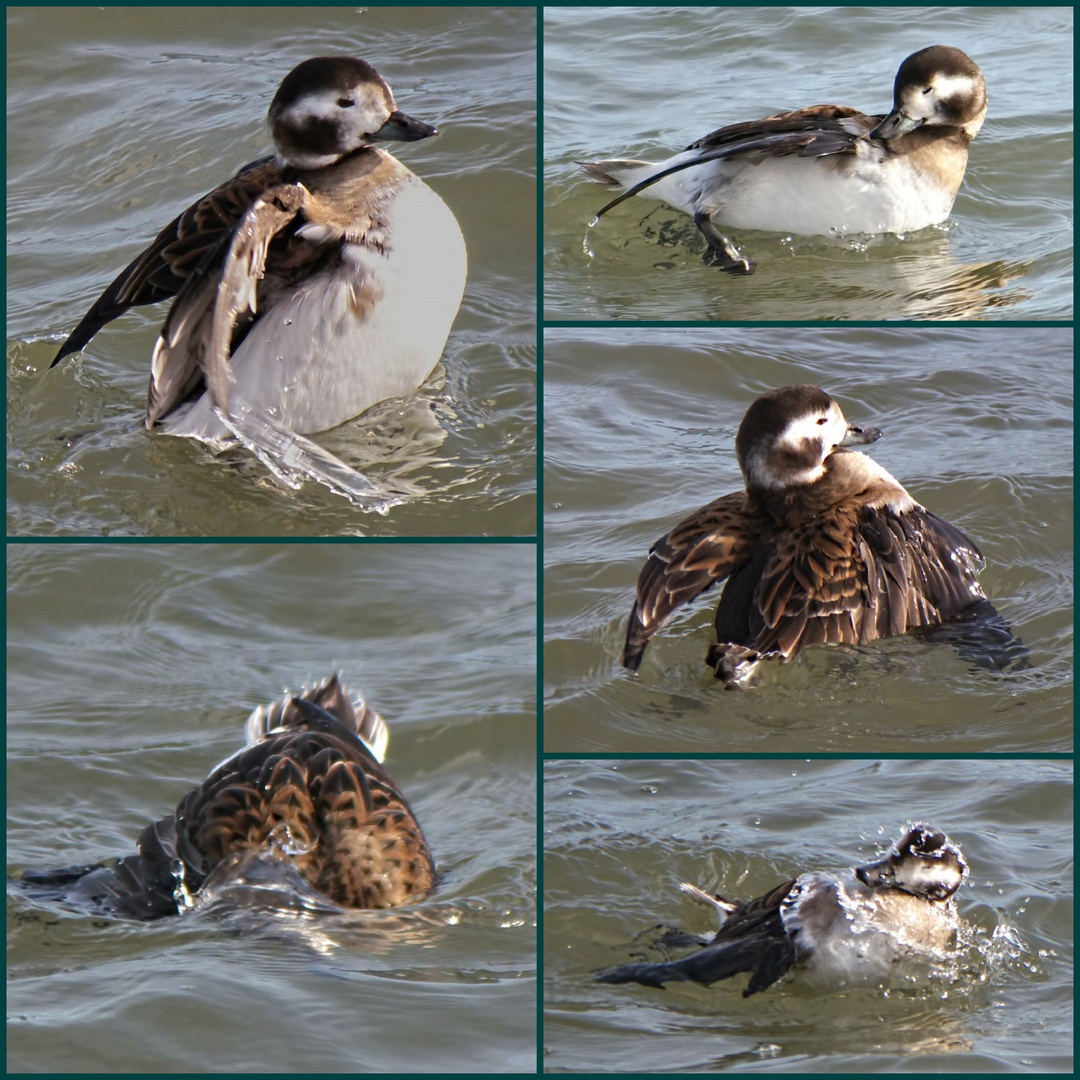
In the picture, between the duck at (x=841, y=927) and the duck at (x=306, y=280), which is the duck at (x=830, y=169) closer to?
the duck at (x=306, y=280)

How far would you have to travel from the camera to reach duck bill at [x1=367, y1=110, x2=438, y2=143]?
5.78 meters

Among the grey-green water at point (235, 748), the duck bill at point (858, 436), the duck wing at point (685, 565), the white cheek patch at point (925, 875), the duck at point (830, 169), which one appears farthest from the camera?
the duck at point (830, 169)

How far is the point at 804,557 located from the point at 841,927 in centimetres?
140

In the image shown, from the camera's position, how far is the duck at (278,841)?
5.13 metres

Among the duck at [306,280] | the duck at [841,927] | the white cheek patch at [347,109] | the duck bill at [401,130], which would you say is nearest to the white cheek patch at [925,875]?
the duck at [841,927]

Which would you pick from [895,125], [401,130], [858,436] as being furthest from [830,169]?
[401,130]

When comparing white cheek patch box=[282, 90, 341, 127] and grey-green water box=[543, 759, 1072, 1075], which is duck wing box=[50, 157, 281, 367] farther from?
grey-green water box=[543, 759, 1072, 1075]

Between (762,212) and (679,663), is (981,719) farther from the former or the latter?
(762,212)

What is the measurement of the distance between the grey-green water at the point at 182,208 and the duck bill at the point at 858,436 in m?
1.36

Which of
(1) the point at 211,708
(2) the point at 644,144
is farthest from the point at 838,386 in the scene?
(1) the point at 211,708

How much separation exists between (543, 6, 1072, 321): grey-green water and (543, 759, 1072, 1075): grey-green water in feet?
7.13

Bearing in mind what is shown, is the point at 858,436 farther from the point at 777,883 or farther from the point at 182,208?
the point at 182,208

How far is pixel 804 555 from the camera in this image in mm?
5086

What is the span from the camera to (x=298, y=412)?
5719mm
